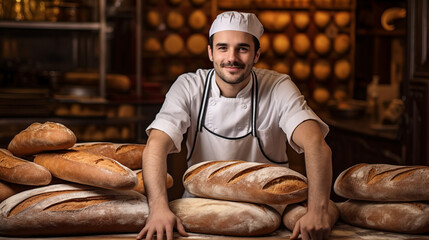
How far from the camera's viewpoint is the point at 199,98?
8.00 feet

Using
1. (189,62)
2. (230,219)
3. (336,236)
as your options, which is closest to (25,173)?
(230,219)

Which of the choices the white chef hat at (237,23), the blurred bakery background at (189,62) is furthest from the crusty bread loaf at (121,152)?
the blurred bakery background at (189,62)

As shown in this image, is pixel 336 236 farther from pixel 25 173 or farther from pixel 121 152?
pixel 25 173

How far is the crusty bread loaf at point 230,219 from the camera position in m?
1.71

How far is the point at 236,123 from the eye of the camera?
8.11 feet

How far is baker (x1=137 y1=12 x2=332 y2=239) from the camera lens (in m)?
1.79

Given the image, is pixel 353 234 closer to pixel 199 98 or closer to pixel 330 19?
pixel 199 98

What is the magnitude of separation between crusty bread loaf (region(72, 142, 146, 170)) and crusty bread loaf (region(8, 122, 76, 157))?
197 millimetres

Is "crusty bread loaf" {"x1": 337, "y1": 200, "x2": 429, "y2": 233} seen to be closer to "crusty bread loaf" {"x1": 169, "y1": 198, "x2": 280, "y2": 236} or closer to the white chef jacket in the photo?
"crusty bread loaf" {"x1": 169, "y1": 198, "x2": 280, "y2": 236}

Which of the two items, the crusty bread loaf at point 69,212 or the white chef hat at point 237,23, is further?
the white chef hat at point 237,23

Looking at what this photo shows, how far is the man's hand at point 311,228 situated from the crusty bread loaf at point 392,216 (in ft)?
0.46

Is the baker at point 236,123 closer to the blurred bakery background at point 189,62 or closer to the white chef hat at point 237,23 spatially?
the white chef hat at point 237,23

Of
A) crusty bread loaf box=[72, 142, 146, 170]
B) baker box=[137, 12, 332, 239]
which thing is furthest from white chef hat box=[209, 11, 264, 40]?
crusty bread loaf box=[72, 142, 146, 170]

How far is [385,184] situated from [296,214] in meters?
0.27
